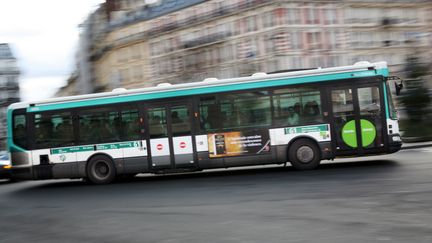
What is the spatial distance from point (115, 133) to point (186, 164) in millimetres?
2466

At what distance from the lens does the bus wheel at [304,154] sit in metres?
15.8

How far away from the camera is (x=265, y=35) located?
2334 inches

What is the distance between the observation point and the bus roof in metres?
15.8

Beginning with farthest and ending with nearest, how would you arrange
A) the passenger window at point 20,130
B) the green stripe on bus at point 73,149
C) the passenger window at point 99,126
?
the passenger window at point 20,130, the green stripe on bus at point 73,149, the passenger window at point 99,126

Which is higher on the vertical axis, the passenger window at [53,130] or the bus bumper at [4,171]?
the passenger window at [53,130]

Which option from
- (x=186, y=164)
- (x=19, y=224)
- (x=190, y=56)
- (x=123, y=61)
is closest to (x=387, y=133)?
(x=186, y=164)

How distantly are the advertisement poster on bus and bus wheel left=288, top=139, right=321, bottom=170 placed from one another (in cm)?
77

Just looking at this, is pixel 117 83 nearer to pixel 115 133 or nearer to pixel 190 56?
pixel 190 56

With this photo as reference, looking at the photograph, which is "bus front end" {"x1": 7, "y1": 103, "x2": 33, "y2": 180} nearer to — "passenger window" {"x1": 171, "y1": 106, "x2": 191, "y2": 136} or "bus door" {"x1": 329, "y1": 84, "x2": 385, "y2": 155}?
"passenger window" {"x1": 171, "y1": 106, "x2": 191, "y2": 136}

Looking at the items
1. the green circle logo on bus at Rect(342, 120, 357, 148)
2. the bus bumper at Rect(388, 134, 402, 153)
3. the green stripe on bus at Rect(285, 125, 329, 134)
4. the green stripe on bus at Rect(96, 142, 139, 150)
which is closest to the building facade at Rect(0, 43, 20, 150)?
the green stripe on bus at Rect(96, 142, 139, 150)

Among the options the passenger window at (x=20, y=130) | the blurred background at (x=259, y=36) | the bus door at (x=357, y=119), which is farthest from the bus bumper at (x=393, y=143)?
the blurred background at (x=259, y=36)

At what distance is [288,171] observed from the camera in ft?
52.7

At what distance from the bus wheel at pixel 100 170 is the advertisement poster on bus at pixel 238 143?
3.21 metres

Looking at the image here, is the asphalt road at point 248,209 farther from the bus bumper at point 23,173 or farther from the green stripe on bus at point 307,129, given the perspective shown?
the bus bumper at point 23,173
